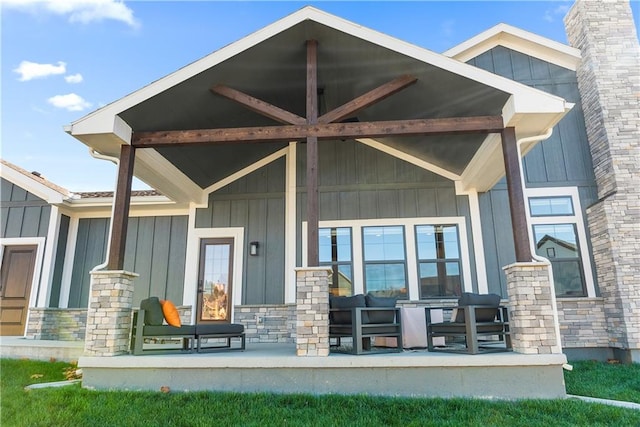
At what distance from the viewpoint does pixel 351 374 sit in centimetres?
467

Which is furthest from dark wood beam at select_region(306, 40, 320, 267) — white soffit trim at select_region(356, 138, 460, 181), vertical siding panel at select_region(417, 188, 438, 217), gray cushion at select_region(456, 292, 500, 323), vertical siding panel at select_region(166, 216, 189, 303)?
vertical siding panel at select_region(166, 216, 189, 303)

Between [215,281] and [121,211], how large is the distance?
10.7 feet

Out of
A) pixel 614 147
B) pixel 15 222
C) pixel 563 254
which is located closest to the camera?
pixel 614 147

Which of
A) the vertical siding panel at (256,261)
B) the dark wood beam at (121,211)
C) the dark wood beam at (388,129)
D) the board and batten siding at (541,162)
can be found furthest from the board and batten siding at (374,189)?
the dark wood beam at (121,211)

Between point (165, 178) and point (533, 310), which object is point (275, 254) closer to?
point (165, 178)

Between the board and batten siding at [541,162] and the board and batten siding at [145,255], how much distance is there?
242 inches

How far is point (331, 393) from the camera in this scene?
4.60 m

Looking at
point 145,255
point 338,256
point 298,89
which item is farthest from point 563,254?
point 145,255

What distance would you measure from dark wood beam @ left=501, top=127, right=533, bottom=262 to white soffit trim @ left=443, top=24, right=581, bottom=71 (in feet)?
12.8

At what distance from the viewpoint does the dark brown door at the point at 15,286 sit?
28.2 ft

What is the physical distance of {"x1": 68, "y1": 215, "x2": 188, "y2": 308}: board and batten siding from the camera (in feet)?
28.4

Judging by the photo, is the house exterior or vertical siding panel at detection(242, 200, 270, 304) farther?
vertical siding panel at detection(242, 200, 270, 304)

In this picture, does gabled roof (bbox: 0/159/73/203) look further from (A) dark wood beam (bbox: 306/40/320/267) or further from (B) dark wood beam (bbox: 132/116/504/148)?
(A) dark wood beam (bbox: 306/40/320/267)

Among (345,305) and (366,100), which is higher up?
(366,100)
